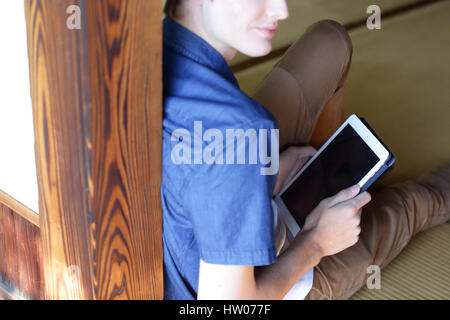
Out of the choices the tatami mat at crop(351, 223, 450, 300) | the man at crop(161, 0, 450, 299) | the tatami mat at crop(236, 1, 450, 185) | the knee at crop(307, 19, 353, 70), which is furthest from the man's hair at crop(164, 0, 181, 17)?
the tatami mat at crop(236, 1, 450, 185)

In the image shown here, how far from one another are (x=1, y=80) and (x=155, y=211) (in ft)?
1.06

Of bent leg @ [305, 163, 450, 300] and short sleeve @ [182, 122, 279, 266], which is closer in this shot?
short sleeve @ [182, 122, 279, 266]

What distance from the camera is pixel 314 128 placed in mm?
1559

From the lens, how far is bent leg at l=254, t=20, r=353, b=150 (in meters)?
1.36

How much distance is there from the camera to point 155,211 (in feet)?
3.05

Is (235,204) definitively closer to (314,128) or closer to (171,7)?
(171,7)

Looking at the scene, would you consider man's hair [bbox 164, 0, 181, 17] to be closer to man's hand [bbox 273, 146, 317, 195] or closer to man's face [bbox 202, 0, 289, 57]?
man's face [bbox 202, 0, 289, 57]

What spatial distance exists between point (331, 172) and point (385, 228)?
10.8 inches

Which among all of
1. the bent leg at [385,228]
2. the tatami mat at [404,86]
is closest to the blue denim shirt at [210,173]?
the bent leg at [385,228]

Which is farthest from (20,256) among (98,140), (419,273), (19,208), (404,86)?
(404,86)

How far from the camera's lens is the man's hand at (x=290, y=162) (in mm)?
1329

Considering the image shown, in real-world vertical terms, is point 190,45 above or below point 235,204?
above

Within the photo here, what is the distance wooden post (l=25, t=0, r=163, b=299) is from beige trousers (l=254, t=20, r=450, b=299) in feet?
1.60

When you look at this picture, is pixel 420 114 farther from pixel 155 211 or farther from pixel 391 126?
pixel 155 211
